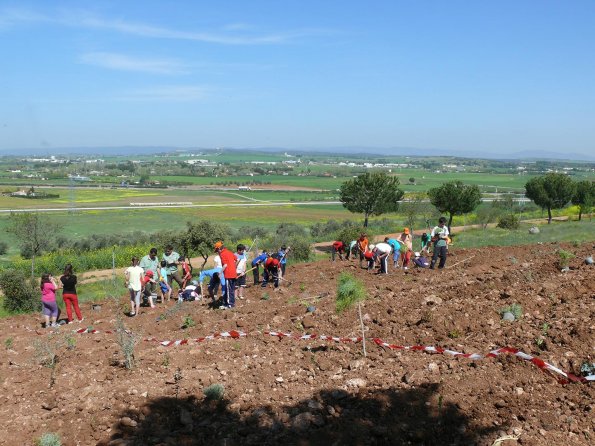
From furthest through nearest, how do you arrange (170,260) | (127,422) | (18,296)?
1. (18,296)
2. (170,260)
3. (127,422)

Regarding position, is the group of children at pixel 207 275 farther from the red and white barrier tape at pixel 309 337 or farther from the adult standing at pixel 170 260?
the red and white barrier tape at pixel 309 337

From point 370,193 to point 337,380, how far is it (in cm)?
3940

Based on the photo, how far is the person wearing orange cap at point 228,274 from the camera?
11.9 meters

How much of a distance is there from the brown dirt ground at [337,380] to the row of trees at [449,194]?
1282 inches

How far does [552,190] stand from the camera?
50.4 metres

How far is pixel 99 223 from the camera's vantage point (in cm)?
6238

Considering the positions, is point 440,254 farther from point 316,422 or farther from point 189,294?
point 316,422

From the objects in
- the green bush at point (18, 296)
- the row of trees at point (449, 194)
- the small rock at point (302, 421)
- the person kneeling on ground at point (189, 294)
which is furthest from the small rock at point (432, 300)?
the row of trees at point (449, 194)

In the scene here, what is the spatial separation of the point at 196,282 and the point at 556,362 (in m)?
10.1

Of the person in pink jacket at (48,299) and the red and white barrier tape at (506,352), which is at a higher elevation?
the red and white barrier tape at (506,352)

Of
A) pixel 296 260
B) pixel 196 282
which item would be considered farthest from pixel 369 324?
pixel 296 260

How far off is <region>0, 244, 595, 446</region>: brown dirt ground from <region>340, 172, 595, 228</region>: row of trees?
32574mm

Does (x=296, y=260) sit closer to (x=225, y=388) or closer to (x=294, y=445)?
(x=225, y=388)

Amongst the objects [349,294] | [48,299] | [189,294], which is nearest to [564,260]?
[349,294]
